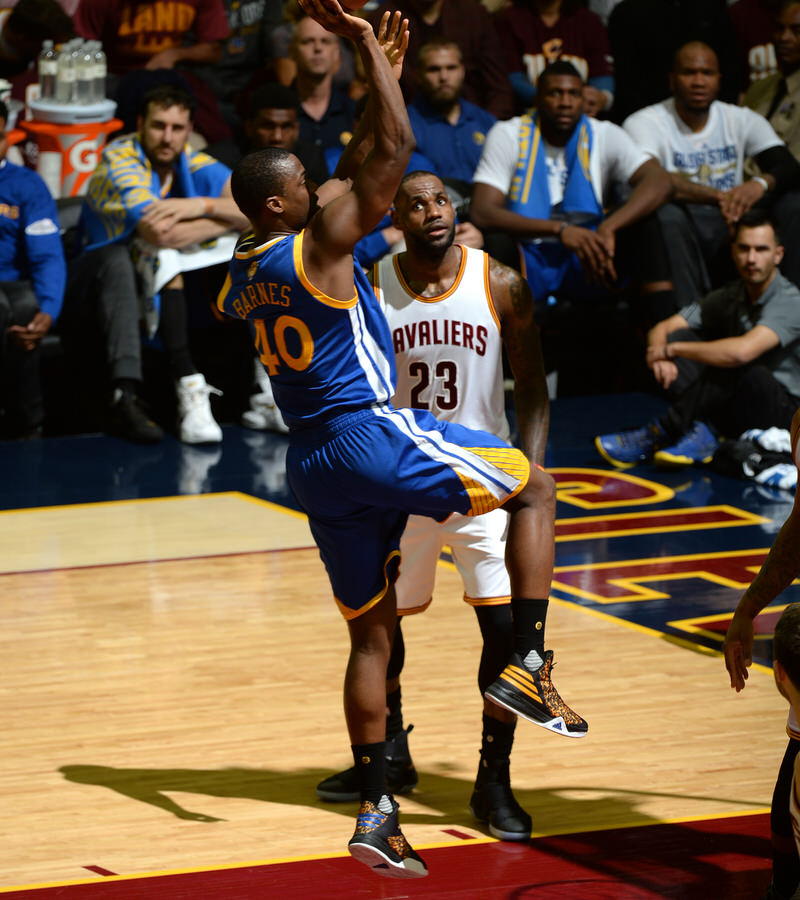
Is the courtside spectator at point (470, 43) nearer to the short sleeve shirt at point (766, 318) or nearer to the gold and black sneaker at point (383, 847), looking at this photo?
the short sleeve shirt at point (766, 318)

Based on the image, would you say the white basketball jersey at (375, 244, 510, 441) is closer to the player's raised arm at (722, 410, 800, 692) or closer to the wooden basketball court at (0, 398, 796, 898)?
the wooden basketball court at (0, 398, 796, 898)

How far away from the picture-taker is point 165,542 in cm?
701

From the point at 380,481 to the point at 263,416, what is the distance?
5.27m

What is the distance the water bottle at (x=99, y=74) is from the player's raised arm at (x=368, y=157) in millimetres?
Result: 5753

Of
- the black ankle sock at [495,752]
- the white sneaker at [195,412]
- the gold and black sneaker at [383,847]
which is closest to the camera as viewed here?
the gold and black sneaker at [383,847]

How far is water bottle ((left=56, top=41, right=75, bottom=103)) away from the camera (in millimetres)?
8977

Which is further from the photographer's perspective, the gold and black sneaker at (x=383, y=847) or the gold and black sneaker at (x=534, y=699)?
the gold and black sneaker at (x=534, y=699)

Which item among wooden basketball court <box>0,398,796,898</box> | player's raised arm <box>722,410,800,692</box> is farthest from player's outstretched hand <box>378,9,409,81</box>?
wooden basketball court <box>0,398,796,898</box>

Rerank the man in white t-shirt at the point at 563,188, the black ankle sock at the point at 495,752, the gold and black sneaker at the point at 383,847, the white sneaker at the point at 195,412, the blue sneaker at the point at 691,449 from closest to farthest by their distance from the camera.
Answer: the gold and black sneaker at the point at 383,847, the black ankle sock at the point at 495,752, the blue sneaker at the point at 691,449, the white sneaker at the point at 195,412, the man in white t-shirt at the point at 563,188

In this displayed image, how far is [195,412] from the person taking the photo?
8.56 meters

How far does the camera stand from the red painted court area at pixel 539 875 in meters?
3.76

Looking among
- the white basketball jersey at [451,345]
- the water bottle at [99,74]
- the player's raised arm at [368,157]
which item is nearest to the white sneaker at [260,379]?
the water bottle at [99,74]

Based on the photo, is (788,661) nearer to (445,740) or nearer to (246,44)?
(445,740)

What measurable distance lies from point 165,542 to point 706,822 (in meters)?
3.40
